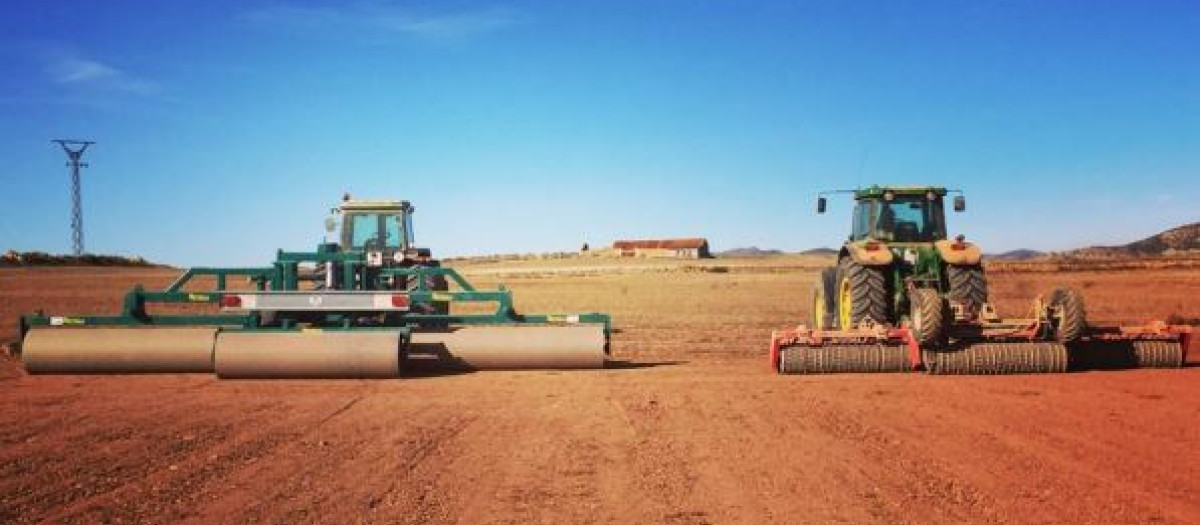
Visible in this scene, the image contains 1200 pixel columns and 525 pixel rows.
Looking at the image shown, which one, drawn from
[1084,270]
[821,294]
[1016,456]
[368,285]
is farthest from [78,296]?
[1084,270]

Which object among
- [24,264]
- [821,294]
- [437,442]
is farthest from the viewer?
[24,264]

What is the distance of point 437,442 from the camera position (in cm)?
673

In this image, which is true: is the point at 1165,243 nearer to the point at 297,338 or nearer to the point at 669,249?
the point at 669,249

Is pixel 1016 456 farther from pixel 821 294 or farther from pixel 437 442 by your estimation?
pixel 821 294

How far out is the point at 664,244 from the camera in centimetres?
8988

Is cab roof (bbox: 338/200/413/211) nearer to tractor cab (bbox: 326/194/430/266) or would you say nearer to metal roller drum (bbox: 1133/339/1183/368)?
tractor cab (bbox: 326/194/430/266)

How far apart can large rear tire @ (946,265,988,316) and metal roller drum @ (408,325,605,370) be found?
432cm

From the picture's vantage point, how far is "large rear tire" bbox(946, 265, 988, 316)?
10891 mm

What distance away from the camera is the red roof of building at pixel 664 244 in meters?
87.6

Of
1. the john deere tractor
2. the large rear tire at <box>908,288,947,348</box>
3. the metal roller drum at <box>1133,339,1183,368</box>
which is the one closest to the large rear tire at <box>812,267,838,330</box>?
the john deere tractor

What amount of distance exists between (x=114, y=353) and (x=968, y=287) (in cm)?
1023

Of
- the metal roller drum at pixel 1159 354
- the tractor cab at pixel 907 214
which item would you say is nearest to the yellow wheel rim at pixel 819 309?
the tractor cab at pixel 907 214

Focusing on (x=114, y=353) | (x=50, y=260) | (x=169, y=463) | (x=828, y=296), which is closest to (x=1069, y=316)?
(x=828, y=296)

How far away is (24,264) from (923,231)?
174ft
